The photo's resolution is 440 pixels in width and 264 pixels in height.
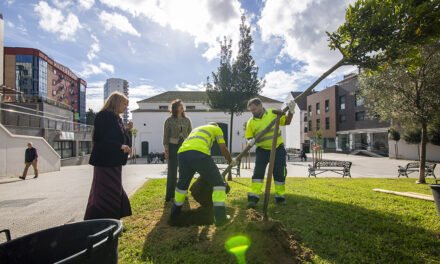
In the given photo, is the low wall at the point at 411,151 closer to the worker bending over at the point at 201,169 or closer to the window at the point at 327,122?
the window at the point at 327,122

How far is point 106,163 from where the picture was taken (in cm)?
334

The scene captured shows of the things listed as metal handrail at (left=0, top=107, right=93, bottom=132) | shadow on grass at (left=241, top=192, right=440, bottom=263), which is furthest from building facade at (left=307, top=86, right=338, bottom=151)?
shadow on grass at (left=241, top=192, right=440, bottom=263)

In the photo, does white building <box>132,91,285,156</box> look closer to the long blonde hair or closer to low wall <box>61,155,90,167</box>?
low wall <box>61,155,90,167</box>

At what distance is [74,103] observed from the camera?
81.6m

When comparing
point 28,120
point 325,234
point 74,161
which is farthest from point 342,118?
point 325,234

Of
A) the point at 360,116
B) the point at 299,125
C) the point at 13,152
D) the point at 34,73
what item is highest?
the point at 34,73

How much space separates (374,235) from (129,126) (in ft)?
12.6

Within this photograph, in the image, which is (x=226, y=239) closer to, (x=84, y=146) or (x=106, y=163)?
(x=106, y=163)

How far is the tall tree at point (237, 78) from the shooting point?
16.6 meters

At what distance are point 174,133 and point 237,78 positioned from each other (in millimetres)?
12455

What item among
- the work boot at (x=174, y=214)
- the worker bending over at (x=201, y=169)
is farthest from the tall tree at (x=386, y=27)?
the work boot at (x=174, y=214)

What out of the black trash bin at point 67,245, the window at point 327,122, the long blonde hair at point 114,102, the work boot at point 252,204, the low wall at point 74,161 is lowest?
the low wall at point 74,161

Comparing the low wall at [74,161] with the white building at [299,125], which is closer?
the low wall at [74,161]

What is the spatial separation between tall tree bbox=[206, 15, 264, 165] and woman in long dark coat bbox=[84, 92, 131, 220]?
13.2 meters
